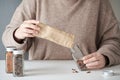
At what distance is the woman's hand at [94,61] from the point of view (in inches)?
50.2

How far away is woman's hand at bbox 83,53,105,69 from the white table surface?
36 mm

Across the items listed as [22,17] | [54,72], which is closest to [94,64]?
[54,72]

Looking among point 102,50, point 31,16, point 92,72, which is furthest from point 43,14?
point 92,72

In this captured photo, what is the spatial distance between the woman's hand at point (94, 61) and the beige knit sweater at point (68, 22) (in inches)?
7.5

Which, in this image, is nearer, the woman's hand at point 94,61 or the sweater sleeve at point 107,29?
the woman's hand at point 94,61

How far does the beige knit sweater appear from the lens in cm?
153

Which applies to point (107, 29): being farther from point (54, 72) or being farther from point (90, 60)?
point (54, 72)

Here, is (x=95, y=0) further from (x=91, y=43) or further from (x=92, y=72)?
(x=92, y=72)

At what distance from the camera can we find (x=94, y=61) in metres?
1.29

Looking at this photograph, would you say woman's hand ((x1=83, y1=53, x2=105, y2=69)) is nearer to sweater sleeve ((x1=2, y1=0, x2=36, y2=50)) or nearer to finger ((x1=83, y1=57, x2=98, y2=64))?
finger ((x1=83, y1=57, x2=98, y2=64))

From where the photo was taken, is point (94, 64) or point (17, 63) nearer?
point (17, 63)

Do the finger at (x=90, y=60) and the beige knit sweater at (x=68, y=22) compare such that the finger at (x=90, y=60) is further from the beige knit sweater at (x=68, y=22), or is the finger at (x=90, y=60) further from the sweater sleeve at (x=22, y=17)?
the sweater sleeve at (x=22, y=17)

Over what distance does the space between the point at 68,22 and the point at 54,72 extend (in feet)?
1.35

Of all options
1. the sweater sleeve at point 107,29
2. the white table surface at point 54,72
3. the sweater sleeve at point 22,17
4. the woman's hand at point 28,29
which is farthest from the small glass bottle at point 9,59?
the sweater sleeve at point 107,29
